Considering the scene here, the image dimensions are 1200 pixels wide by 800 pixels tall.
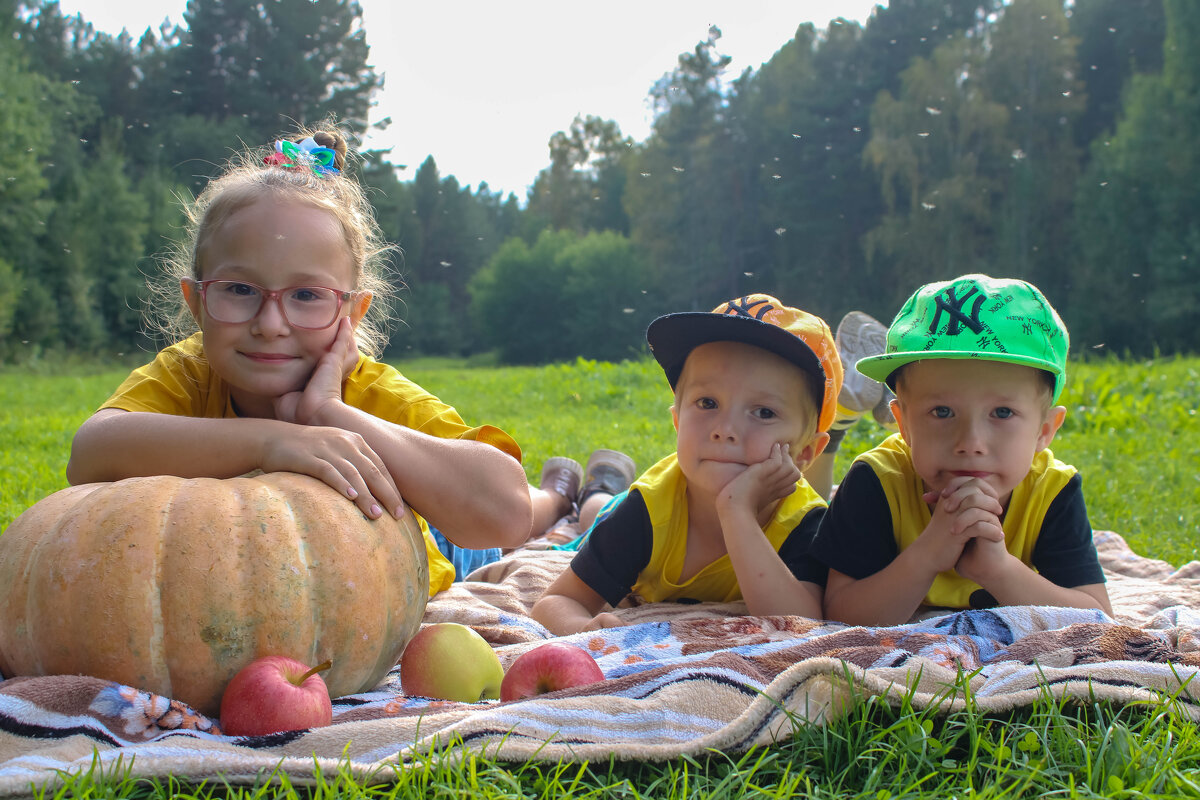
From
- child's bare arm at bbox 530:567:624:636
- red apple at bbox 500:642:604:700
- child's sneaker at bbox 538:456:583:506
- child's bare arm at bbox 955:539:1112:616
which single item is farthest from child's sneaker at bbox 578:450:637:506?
red apple at bbox 500:642:604:700

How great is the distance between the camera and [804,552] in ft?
10.5

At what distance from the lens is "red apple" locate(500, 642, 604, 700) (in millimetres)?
2205

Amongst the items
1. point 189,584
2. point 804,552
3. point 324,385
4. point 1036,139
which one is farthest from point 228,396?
point 1036,139

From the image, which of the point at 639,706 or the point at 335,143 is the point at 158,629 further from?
the point at 335,143

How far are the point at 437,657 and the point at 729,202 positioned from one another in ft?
146

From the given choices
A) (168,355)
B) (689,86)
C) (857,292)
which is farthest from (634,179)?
(168,355)

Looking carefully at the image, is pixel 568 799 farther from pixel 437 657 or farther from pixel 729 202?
pixel 729 202

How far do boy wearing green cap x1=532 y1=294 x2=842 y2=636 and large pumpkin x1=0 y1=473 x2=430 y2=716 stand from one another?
1.10 m

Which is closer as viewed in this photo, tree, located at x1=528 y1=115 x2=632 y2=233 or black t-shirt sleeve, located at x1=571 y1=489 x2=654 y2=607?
black t-shirt sleeve, located at x1=571 y1=489 x2=654 y2=607

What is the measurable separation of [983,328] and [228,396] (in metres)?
2.54

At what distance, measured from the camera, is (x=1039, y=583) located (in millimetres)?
2807

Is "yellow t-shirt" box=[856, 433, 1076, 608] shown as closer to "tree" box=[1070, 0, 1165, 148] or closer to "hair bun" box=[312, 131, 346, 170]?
"hair bun" box=[312, 131, 346, 170]

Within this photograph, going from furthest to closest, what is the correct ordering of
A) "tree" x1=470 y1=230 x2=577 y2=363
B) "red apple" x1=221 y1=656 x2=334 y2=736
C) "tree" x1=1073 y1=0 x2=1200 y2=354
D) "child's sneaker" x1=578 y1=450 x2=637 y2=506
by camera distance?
"tree" x1=470 y1=230 x2=577 y2=363 < "tree" x1=1073 y1=0 x2=1200 y2=354 < "child's sneaker" x1=578 y1=450 x2=637 y2=506 < "red apple" x1=221 y1=656 x2=334 y2=736

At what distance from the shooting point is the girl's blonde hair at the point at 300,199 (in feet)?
9.54
